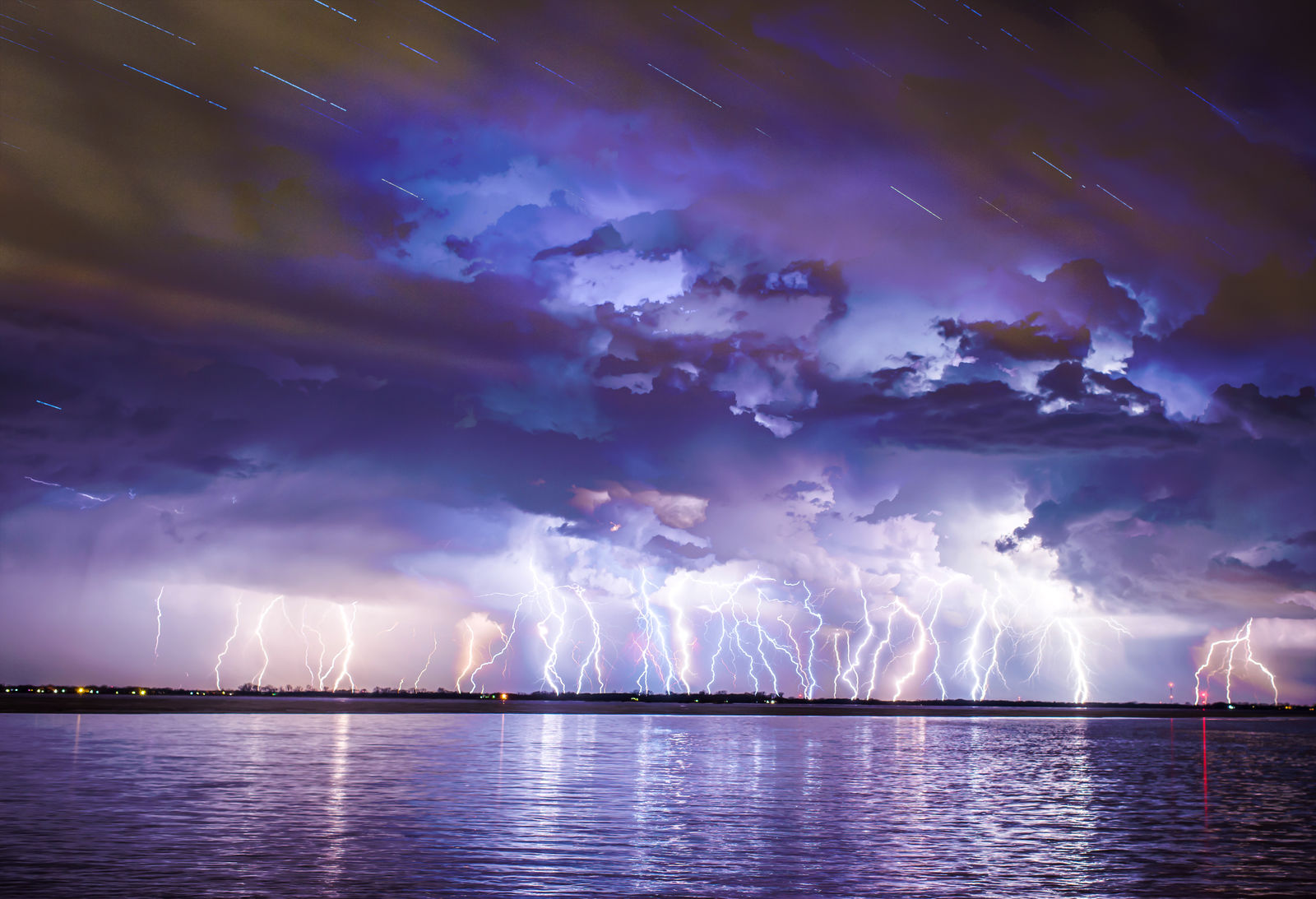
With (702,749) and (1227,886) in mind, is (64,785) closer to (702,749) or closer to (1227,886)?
(1227,886)

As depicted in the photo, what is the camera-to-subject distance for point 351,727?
99000 mm

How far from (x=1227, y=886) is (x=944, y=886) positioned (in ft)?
21.0

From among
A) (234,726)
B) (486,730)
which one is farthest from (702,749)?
(234,726)

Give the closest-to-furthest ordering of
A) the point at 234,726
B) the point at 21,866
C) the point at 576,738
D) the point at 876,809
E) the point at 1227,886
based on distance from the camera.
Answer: the point at 21,866 → the point at 1227,886 → the point at 876,809 → the point at 576,738 → the point at 234,726

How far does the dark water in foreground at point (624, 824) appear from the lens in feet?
70.3

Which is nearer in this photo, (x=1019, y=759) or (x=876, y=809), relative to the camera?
(x=876, y=809)

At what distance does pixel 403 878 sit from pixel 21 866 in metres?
7.73

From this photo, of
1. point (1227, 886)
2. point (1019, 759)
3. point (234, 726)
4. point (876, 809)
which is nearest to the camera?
point (1227, 886)

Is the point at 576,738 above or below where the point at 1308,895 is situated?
below

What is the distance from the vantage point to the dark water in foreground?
70.3 ft

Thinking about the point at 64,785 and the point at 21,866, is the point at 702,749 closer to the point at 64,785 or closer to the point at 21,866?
the point at 64,785

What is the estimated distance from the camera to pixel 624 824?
29969mm

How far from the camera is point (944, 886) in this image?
21594 mm

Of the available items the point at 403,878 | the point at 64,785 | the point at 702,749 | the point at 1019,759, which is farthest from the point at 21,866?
the point at 1019,759
